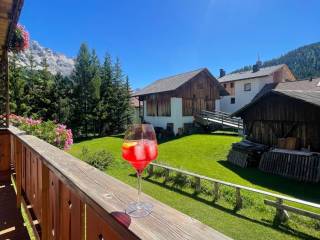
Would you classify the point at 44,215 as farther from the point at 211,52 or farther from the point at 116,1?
the point at 211,52

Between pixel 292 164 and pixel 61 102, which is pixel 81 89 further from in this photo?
pixel 292 164

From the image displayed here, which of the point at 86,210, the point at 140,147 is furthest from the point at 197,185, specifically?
the point at 140,147

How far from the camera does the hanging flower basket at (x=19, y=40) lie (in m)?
6.74

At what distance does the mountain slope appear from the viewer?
237 feet

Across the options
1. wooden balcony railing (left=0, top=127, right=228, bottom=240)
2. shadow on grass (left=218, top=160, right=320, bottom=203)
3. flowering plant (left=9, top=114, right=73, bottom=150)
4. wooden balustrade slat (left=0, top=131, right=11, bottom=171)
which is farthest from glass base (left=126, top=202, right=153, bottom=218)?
shadow on grass (left=218, top=160, right=320, bottom=203)

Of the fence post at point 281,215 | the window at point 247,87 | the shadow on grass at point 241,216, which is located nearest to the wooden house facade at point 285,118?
the fence post at point 281,215

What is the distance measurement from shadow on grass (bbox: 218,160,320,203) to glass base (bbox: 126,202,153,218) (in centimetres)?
923

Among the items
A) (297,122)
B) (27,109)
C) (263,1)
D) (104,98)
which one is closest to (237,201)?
(297,122)

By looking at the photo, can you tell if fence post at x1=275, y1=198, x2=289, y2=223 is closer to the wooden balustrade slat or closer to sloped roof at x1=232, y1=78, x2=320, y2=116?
sloped roof at x1=232, y1=78, x2=320, y2=116

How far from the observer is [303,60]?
81.9 m

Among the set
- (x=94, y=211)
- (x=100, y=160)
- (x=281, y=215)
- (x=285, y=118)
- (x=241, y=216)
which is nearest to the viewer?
(x=94, y=211)

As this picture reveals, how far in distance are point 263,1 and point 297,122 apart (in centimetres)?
841

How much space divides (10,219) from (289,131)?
12132 millimetres

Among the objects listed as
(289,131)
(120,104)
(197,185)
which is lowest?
(197,185)
